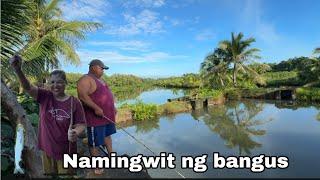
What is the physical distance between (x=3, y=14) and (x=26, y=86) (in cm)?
309

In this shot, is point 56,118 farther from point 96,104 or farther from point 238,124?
point 238,124

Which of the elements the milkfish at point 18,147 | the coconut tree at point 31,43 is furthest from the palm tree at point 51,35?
the milkfish at point 18,147

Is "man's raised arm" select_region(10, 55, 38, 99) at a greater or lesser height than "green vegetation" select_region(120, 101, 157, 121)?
greater

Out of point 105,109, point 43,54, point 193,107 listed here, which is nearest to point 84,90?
point 105,109

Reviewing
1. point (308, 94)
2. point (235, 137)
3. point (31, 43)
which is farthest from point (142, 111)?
point (308, 94)

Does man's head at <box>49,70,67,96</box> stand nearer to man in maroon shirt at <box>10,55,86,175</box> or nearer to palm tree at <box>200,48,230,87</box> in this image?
man in maroon shirt at <box>10,55,86,175</box>

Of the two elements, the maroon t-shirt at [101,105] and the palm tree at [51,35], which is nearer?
the maroon t-shirt at [101,105]

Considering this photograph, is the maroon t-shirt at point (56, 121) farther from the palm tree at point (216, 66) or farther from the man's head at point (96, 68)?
the palm tree at point (216, 66)

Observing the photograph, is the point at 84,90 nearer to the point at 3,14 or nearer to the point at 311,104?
the point at 3,14

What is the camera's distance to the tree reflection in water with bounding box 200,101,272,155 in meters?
11.3

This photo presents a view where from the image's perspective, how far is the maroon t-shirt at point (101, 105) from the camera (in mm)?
4141

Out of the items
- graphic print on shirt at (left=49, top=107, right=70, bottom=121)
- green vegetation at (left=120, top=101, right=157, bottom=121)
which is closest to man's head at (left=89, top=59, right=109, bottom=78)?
graphic print on shirt at (left=49, top=107, right=70, bottom=121)

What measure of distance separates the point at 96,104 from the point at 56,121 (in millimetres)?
1168

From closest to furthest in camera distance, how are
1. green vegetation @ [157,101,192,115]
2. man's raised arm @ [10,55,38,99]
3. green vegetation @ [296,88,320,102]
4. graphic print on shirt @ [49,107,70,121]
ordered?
man's raised arm @ [10,55,38,99] → graphic print on shirt @ [49,107,70,121] → green vegetation @ [157,101,192,115] → green vegetation @ [296,88,320,102]
